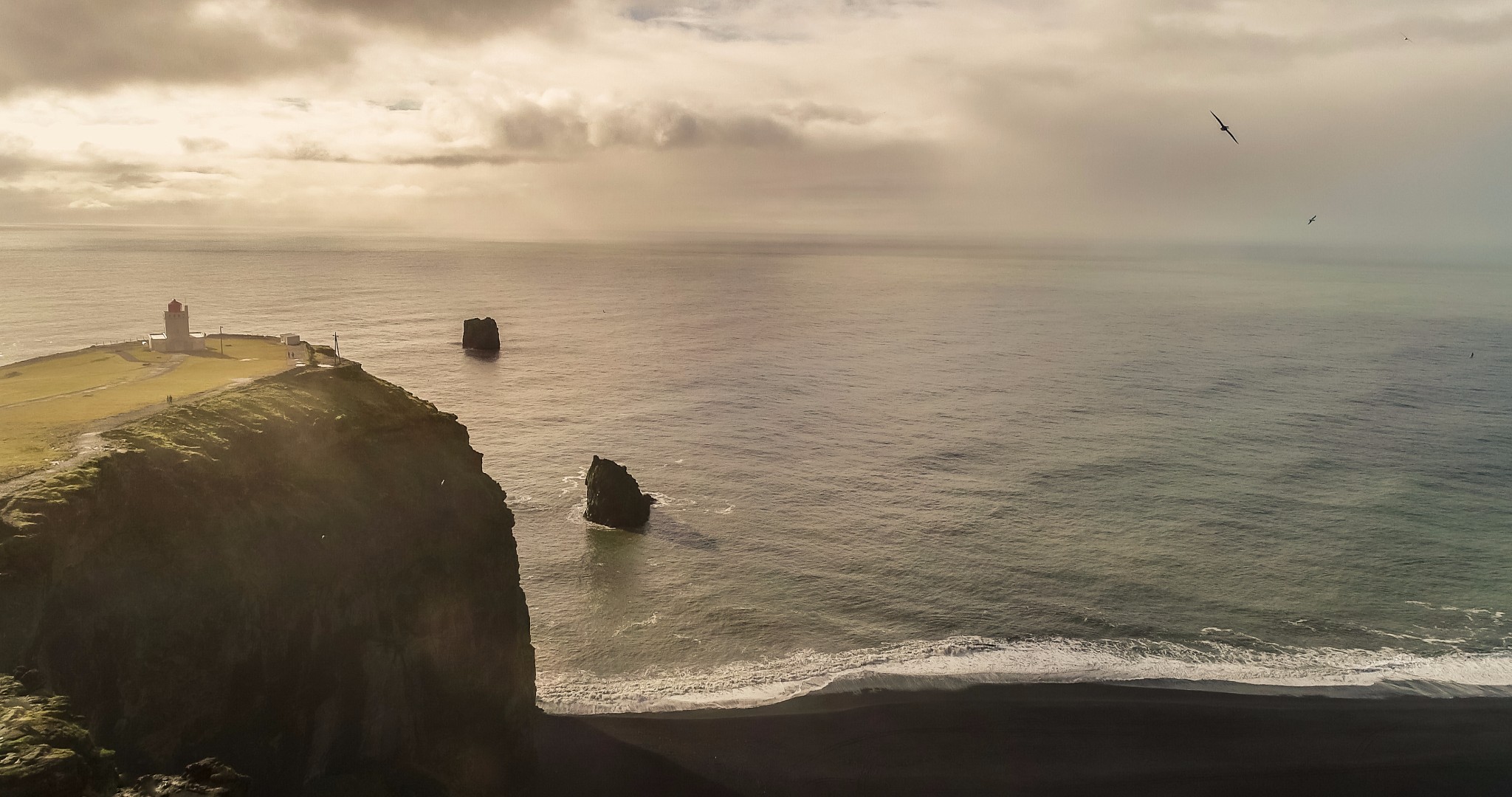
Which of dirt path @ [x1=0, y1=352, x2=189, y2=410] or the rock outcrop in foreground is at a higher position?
dirt path @ [x1=0, y1=352, x2=189, y2=410]

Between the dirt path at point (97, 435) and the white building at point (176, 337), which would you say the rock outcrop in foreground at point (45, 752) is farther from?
the white building at point (176, 337)

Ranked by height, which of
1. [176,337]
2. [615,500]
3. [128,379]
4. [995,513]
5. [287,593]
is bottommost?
[995,513]

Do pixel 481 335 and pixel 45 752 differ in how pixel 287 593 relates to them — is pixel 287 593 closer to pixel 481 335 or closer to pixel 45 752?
pixel 45 752

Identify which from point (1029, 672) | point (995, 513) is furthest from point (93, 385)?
point (995, 513)

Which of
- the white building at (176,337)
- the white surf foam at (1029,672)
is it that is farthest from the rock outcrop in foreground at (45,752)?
the white building at (176,337)

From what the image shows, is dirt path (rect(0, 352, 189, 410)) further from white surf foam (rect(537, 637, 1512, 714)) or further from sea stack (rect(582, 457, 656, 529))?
sea stack (rect(582, 457, 656, 529))


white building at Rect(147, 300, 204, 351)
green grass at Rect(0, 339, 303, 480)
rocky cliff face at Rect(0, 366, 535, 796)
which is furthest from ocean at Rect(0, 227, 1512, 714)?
white building at Rect(147, 300, 204, 351)

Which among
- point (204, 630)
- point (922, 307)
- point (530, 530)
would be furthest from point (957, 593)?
point (922, 307)
